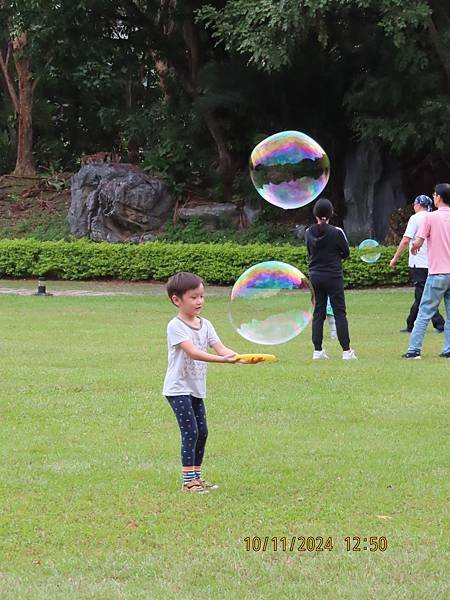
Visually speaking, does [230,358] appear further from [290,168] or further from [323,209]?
[290,168]

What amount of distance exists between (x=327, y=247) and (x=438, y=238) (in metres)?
1.18

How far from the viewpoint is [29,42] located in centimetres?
2773

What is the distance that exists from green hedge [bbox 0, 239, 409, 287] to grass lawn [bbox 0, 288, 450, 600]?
34.2ft

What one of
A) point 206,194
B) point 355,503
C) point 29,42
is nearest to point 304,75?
point 206,194

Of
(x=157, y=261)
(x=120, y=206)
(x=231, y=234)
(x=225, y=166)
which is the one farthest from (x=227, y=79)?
(x=157, y=261)

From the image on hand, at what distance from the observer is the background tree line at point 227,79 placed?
70.9 feet

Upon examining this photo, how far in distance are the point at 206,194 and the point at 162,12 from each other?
5126mm

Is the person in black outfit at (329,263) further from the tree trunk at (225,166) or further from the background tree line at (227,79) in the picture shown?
the tree trunk at (225,166)

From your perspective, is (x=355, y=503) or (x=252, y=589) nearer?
(x=252, y=589)

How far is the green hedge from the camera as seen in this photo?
21828 mm

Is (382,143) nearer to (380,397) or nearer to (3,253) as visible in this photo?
(3,253)

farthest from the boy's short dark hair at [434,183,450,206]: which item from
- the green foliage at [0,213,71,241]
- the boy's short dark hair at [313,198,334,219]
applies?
the green foliage at [0,213,71,241]

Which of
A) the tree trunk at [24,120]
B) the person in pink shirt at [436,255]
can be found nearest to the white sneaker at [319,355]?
the person in pink shirt at [436,255]

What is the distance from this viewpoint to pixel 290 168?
11.7 metres
